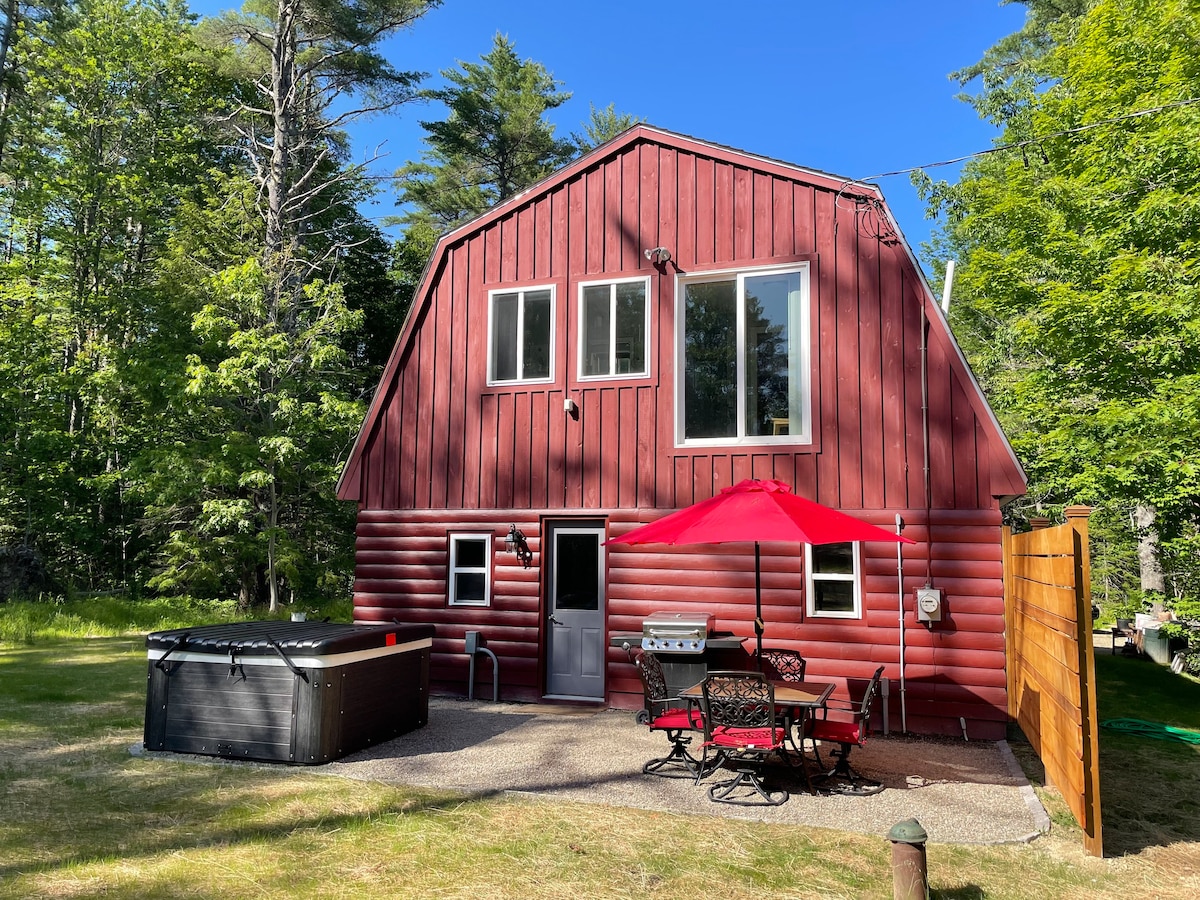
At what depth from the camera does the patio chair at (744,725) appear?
→ 5.29 m

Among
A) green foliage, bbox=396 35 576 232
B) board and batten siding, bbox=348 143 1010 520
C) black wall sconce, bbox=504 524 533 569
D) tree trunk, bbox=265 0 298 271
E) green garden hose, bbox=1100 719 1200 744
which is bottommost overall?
green garden hose, bbox=1100 719 1200 744

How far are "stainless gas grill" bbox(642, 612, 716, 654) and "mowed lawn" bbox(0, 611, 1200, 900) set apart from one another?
243 cm

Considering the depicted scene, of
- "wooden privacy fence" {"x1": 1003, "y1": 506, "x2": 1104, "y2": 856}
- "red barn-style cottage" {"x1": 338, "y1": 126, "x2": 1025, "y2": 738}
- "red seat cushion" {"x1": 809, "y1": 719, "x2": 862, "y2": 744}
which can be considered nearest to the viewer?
"wooden privacy fence" {"x1": 1003, "y1": 506, "x2": 1104, "y2": 856}

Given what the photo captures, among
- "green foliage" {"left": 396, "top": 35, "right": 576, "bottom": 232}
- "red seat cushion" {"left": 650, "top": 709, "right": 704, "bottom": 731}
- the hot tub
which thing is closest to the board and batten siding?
"red seat cushion" {"left": 650, "top": 709, "right": 704, "bottom": 731}

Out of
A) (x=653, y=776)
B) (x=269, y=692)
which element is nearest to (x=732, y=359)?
(x=653, y=776)

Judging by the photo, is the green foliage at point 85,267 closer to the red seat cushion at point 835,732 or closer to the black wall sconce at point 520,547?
the black wall sconce at point 520,547

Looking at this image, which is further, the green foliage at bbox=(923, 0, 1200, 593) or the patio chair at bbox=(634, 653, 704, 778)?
the green foliage at bbox=(923, 0, 1200, 593)

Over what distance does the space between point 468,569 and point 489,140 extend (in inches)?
817

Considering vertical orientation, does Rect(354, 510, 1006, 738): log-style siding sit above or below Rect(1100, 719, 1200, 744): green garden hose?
above

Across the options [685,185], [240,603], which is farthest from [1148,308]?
[240,603]

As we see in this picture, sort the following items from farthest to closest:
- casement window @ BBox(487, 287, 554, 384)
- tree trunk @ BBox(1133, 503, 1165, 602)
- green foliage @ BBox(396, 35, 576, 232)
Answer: green foliage @ BBox(396, 35, 576, 232) → tree trunk @ BBox(1133, 503, 1165, 602) → casement window @ BBox(487, 287, 554, 384)

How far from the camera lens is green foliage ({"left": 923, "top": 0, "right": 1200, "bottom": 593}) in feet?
35.4

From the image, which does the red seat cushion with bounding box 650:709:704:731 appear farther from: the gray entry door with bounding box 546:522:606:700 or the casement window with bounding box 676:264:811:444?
the casement window with bounding box 676:264:811:444

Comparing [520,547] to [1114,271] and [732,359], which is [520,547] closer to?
[732,359]
